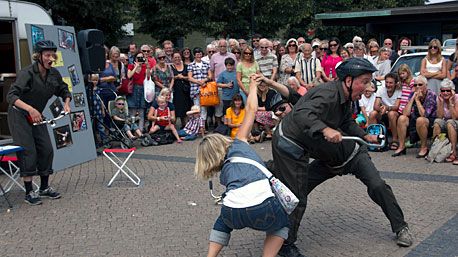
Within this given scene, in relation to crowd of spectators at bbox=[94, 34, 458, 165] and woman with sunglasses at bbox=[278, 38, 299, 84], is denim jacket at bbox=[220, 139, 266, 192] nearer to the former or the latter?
crowd of spectators at bbox=[94, 34, 458, 165]

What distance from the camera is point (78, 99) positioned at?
32.4 feet

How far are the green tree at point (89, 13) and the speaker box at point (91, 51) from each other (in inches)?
528

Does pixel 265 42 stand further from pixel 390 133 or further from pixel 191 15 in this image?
pixel 191 15

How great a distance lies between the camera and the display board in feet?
30.1

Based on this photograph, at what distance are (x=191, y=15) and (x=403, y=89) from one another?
17.8 m

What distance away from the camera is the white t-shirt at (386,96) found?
10.4m

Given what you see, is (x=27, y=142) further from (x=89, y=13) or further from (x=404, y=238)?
(x=89, y=13)

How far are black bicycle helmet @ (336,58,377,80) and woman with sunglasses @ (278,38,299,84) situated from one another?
7.37 meters

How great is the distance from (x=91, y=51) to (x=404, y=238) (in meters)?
6.83

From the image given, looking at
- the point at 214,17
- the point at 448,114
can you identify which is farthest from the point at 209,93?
the point at 214,17

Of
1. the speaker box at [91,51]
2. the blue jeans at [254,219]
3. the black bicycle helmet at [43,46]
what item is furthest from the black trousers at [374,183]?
the speaker box at [91,51]

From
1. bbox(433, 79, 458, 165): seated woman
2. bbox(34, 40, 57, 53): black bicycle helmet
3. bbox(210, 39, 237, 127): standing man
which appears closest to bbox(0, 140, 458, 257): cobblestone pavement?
bbox(433, 79, 458, 165): seated woman

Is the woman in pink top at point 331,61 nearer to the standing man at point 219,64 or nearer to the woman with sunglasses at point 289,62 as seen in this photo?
the woman with sunglasses at point 289,62

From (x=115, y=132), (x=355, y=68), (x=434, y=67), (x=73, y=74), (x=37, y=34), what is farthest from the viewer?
(x=115, y=132)
